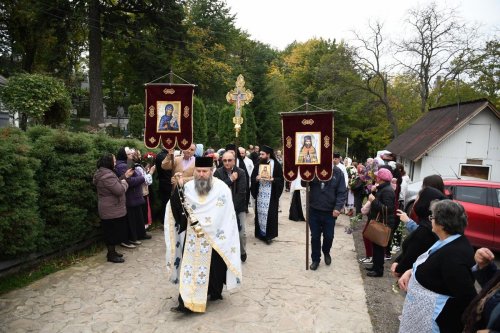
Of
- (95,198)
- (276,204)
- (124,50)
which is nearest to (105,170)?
(95,198)

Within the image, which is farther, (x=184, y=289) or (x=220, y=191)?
(x=220, y=191)

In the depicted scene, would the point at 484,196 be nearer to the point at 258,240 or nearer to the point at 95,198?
the point at 258,240

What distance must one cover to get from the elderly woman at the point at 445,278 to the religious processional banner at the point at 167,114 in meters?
4.74

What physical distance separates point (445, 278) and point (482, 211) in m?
5.87

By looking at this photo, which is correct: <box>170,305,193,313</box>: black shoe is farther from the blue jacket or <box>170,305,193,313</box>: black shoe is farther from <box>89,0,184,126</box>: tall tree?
<box>89,0,184,126</box>: tall tree

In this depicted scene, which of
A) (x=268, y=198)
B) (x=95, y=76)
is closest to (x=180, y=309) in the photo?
(x=268, y=198)

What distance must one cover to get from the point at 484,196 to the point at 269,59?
45.2 m

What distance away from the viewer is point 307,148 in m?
6.59

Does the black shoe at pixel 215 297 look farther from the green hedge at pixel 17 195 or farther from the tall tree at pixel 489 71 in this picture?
the tall tree at pixel 489 71

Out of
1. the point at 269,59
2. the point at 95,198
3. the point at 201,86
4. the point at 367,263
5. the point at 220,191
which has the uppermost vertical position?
the point at 269,59

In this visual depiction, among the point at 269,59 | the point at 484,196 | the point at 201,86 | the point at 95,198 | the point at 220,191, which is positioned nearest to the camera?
the point at 220,191

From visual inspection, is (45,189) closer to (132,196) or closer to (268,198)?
(132,196)

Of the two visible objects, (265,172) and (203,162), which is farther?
(265,172)

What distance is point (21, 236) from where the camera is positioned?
17.3ft
